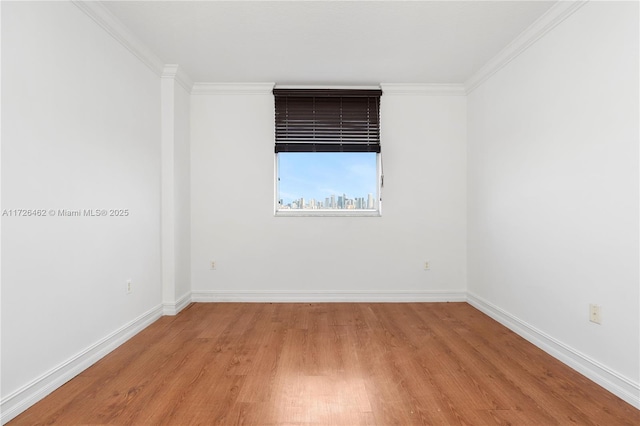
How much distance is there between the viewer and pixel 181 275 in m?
3.65

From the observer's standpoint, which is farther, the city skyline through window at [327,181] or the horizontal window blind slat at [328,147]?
the city skyline through window at [327,181]

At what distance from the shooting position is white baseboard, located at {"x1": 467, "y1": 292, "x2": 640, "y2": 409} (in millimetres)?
1895

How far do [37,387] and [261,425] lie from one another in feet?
4.46

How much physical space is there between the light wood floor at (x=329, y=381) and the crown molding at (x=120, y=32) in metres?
2.53

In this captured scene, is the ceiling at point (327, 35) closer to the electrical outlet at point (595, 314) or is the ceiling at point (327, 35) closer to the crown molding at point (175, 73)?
the crown molding at point (175, 73)

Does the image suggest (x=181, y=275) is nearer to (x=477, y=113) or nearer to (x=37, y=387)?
(x=37, y=387)

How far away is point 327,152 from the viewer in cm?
399

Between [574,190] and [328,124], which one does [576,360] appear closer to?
[574,190]

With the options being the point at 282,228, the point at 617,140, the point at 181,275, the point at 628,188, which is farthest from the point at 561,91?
the point at 181,275

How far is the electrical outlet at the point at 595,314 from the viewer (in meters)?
2.11

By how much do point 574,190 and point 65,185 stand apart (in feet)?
11.4

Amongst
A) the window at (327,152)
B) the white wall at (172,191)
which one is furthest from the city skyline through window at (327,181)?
the white wall at (172,191)

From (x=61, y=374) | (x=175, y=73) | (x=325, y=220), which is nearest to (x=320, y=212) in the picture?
(x=325, y=220)

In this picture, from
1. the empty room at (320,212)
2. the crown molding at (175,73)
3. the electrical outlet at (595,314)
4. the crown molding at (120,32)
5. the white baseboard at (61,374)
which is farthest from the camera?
the crown molding at (175,73)
